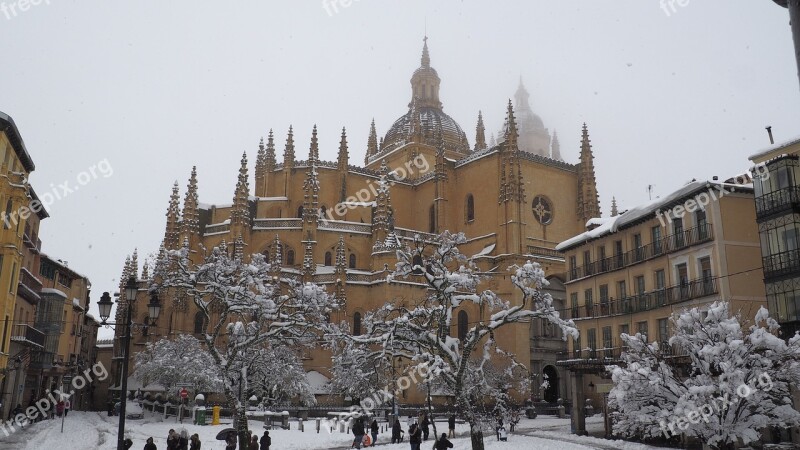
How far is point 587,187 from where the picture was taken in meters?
55.0

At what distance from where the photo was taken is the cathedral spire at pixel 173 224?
49719mm

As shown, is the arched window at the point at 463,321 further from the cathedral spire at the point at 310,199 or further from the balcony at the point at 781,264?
the balcony at the point at 781,264

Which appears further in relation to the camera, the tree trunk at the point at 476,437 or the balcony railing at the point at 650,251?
the balcony railing at the point at 650,251

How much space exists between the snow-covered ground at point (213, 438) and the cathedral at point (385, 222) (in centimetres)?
1331

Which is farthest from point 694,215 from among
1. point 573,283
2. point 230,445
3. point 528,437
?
point 230,445

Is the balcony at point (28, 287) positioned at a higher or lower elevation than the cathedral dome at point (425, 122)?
lower

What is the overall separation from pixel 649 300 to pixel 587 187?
2661 cm

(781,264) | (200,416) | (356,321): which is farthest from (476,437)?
(356,321)

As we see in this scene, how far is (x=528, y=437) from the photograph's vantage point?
29266 mm

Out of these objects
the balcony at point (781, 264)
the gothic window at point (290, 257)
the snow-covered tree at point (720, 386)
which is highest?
the gothic window at point (290, 257)

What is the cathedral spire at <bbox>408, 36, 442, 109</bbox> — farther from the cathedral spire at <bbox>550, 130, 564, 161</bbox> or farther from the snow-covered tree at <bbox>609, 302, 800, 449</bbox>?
the snow-covered tree at <bbox>609, 302, 800, 449</bbox>

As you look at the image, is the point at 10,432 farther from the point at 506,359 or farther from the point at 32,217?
the point at 506,359

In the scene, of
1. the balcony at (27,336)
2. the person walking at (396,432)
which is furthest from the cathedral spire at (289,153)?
the person walking at (396,432)

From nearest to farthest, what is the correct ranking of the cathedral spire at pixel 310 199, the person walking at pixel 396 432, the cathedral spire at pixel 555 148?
1. the person walking at pixel 396 432
2. the cathedral spire at pixel 310 199
3. the cathedral spire at pixel 555 148
